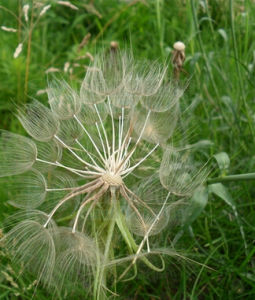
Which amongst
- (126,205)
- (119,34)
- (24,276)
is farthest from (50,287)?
(119,34)

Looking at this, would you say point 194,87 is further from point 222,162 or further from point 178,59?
point 222,162

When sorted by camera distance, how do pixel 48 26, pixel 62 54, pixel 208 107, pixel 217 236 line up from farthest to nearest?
pixel 48 26 → pixel 62 54 → pixel 208 107 → pixel 217 236

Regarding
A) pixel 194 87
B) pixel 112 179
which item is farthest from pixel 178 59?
pixel 112 179

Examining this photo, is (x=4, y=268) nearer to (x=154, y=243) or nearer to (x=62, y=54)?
(x=154, y=243)

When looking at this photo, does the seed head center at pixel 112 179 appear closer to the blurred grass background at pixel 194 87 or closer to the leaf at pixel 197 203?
the leaf at pixel 197 203

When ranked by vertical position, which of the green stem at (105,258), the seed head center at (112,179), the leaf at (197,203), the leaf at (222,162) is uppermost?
the leaf at (222,162)

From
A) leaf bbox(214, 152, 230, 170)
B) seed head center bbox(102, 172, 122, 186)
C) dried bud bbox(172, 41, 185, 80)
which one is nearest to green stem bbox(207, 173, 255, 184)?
leaf bbox(214, 152, 230, 170)

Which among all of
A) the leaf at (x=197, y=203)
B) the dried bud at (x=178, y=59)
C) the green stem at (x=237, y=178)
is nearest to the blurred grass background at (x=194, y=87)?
the dried bud at (x=178, y=59)
